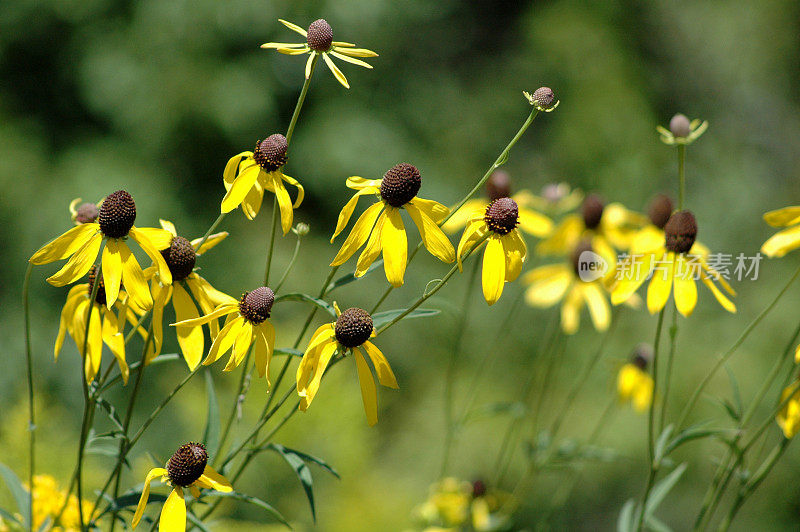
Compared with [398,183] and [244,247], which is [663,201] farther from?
[244,247]

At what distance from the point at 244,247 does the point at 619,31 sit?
1.74 meters

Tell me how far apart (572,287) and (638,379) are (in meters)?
0.15

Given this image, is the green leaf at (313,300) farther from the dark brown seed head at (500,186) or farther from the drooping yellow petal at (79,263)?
the dark brown seed head at (500,186)

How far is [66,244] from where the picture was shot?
44 cm

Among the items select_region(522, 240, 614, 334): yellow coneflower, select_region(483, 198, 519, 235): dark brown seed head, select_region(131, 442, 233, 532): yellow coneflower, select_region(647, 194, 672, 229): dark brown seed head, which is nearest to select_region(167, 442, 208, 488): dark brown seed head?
select_region(131, 442, 233, 532): yellow coneflower

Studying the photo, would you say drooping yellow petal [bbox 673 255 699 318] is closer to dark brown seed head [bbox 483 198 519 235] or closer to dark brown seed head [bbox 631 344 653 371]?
dark brown seed head [bbox 483 198 519 235]

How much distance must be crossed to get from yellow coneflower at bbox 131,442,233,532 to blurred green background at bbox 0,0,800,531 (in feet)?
3.69

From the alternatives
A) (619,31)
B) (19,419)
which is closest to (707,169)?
(619,31)

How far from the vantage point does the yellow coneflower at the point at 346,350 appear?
0.43m

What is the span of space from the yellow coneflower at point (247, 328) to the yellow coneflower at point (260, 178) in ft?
0.17

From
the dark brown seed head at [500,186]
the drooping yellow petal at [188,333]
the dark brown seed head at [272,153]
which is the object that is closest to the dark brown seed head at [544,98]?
the dark brown seed head at [272,153]

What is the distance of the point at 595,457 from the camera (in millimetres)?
772

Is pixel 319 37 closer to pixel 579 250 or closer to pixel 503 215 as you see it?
pixel 503 215

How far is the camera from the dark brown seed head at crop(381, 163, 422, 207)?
18.4 inches
